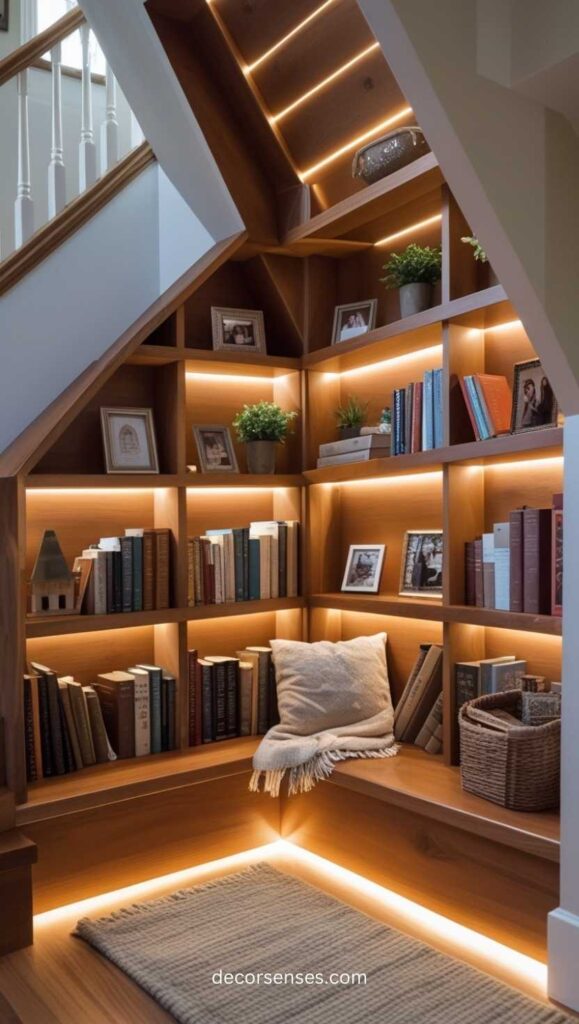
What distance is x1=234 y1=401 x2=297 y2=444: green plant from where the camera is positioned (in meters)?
3.20

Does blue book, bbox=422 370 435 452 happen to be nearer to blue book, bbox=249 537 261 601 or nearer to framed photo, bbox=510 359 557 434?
framed photo, bbox=510 359 557 434

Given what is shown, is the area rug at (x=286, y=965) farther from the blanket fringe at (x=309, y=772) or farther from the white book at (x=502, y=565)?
the white book at (x=502, y=565)

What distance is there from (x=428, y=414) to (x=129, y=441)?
3.40 feet

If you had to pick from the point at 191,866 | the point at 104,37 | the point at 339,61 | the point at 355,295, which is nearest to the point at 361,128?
the point at 339,61

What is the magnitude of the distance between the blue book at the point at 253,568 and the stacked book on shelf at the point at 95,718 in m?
0.44

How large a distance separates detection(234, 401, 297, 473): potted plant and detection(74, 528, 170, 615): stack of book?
46 centimetres

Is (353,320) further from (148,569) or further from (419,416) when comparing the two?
(148,569)

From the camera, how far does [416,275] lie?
114 inches

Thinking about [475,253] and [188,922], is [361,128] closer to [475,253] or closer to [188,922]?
[475,253]

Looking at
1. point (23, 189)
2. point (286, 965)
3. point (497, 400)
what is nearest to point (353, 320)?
point (497, 400)

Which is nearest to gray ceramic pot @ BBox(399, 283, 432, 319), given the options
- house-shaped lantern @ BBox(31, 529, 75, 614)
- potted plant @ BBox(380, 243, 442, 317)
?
potted plant @ BBox(380, 243, 442, 317)

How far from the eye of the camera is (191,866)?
9.25ft

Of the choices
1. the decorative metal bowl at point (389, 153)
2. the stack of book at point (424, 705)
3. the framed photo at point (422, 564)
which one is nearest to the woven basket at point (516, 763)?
the stack of book at point (424, 705)

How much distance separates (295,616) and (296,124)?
6.09ft
